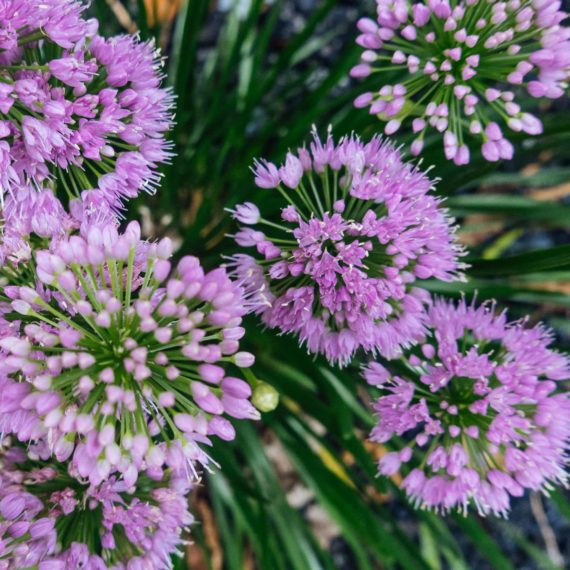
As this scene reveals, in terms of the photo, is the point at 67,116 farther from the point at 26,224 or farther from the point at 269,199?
the point at 269,199

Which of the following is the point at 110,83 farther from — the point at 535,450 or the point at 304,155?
the point at 535,450

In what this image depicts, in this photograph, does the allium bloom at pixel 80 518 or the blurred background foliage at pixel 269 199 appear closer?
the allium bloom at pixel 80 518

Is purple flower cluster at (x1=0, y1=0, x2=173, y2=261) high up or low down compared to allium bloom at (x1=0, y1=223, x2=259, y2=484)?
up

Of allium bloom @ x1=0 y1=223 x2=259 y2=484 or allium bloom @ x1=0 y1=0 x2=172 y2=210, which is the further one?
allium bloom @ x1=0 y1=0 x2=172 y2=210

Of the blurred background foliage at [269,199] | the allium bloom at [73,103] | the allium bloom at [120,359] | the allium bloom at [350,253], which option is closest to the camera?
the allium bloom at [120,359]

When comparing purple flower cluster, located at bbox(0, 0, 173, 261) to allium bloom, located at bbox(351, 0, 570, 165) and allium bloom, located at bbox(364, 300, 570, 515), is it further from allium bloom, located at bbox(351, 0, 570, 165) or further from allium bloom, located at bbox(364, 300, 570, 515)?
allium bloom, located at bbox(364, 300, 570, 515)

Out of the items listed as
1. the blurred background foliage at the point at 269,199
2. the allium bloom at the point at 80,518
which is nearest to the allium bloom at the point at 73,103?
the blurred background foliage at the point at 269,199

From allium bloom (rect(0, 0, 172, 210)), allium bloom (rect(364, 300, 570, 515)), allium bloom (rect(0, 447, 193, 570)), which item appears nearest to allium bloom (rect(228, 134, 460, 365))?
allium bloom (rect(364, 300, 570, 515))

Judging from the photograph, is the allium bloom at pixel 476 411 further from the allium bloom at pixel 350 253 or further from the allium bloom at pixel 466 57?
the allium bloom at pixel 466 57
